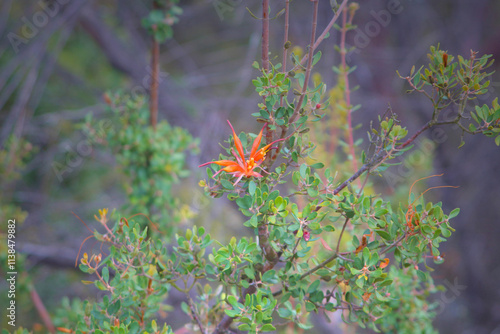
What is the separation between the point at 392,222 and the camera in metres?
0.83

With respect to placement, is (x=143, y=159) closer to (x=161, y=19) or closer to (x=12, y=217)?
(x=161, y=19)

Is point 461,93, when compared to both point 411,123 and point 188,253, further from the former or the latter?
point 411,123

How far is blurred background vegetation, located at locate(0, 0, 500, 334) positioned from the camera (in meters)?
2.88

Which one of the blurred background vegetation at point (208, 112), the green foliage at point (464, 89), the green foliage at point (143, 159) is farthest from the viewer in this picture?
the blurred background vegetation at point (208, 112)

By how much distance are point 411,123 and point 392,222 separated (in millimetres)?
3670

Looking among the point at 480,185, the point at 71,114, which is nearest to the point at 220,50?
the point at 71,114

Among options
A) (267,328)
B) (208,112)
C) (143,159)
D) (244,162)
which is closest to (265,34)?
(244,162)

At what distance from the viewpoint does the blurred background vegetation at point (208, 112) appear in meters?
2.88

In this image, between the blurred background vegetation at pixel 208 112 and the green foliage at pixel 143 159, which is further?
the blurred background vegetation at pixel 208 112

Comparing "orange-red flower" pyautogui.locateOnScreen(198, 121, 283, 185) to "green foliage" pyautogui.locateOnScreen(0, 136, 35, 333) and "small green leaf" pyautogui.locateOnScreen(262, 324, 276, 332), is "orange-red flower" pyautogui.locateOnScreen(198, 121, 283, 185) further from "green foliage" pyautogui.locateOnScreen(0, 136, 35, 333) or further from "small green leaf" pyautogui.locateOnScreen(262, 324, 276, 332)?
"green foliage" pyautogui.locateOnScreen(0, 136, 35, 333)

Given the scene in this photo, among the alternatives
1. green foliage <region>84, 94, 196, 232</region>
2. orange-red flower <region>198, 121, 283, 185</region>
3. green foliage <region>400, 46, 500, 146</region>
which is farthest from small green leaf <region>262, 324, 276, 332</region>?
green foliage <region>84, 94, 196, 232</region>

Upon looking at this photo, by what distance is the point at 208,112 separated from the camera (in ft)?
10.3

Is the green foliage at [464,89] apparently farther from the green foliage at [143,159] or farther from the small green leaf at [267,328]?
the green foliage at [143,159]

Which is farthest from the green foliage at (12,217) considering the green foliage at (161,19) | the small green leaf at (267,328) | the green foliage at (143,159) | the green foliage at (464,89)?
the green foliage at (464,89)
